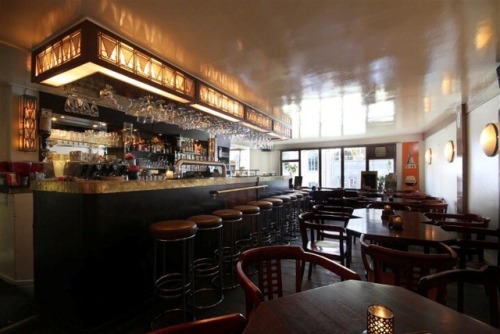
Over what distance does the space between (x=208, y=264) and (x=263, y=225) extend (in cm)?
176

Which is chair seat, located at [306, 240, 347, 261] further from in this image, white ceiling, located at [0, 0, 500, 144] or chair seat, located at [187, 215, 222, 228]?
white ceiling, located at [0, 0, 500, 144]

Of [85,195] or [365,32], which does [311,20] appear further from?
[85,195]

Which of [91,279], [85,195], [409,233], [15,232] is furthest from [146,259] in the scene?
[409,233]

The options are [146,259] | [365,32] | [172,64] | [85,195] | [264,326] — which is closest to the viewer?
[264,326]

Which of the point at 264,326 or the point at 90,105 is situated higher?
the point at 90,105

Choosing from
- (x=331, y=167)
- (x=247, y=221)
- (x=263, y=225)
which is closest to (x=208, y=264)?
(x=247, y=221)

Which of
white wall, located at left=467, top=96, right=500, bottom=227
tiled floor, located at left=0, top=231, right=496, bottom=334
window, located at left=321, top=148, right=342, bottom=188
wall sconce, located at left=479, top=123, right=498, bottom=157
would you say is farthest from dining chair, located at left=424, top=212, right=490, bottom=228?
window, located at left=321, top=148, right=342, bottom=188

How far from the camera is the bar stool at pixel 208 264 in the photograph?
2602mm

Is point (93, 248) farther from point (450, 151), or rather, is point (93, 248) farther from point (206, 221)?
point (450, 151)

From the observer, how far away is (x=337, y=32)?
229 cm

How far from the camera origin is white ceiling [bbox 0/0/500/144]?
77.0 inches

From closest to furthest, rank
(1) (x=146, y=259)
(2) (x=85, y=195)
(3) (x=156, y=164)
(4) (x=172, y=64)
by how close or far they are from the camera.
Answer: (2) (x=85, y=195)
(1) (x=146, y=259)
(4) (x=172, y=64)
(3) (x=156, y=164)

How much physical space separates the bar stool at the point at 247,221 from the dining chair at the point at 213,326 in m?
2.50

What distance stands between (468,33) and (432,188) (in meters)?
Result: 6.23
